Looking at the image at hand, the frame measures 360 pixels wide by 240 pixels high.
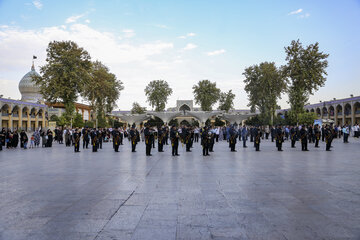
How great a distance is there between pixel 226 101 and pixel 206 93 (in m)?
5.69

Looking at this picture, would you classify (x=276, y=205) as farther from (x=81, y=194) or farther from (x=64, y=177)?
(x=64, y=177)

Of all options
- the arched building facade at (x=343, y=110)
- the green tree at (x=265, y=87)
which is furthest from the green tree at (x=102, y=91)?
the arched building facade at (x=343, y=110)

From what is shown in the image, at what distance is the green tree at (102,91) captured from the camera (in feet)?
147

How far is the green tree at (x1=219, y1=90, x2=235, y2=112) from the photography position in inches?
2886

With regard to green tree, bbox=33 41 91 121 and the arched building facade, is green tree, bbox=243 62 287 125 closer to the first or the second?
the arched building facade

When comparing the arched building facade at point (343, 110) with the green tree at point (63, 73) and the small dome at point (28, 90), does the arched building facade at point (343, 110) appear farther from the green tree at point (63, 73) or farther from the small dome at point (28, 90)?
the small dome at point (28, 90)

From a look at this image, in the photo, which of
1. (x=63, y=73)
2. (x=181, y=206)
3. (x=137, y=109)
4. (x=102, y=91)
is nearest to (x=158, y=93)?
(x=137, y=109)

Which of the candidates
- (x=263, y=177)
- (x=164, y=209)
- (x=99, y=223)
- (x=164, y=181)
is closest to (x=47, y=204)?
(x=99, y=223)

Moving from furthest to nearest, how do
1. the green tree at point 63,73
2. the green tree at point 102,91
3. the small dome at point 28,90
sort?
1. the small dome at point 28,90
2. the green tree at point 102,91
3. the green tree at point 63,73

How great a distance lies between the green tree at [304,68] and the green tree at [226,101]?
126 ft

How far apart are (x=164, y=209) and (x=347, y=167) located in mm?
7752

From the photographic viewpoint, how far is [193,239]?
3598 millimetres

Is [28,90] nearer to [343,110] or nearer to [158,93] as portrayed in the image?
[158,93]

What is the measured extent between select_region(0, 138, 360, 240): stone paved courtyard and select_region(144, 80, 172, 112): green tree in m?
64.5
